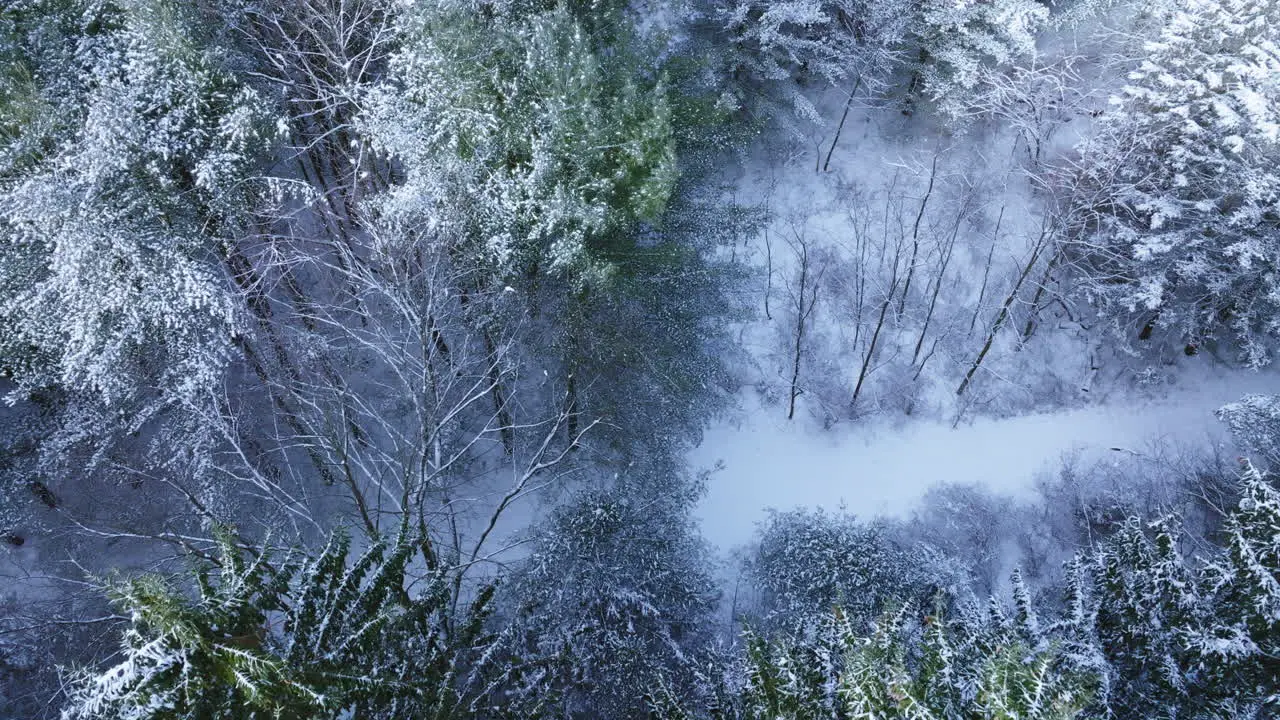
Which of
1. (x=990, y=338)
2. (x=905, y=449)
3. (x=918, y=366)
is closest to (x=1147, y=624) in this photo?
(x=905, y=449)

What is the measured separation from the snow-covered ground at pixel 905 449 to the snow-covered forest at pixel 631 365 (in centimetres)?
9

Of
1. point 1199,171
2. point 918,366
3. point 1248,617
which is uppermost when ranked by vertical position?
point 1199,171

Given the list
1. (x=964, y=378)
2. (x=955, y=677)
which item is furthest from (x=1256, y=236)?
(x=955, y=677)

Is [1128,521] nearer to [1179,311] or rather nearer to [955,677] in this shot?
[955,677]

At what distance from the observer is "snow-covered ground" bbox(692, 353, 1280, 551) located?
50.5 feet

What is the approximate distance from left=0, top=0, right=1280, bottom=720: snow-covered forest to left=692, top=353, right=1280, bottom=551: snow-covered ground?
94mm

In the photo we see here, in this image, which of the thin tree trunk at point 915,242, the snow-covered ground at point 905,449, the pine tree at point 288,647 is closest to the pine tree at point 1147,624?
the snow-covered ground at point 905,449

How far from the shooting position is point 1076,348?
56.2 ft

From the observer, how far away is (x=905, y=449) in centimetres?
1609

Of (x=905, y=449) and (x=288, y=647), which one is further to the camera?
(x=905, y=449)

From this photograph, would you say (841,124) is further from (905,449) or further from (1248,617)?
(1248,617)

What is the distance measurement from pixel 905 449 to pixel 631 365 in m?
7.07

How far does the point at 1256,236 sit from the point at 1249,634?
9.87 metres

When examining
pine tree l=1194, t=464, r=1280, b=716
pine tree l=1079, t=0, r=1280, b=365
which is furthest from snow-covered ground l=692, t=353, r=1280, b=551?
pine tree l=1194, t=464, r=1280, b=716
